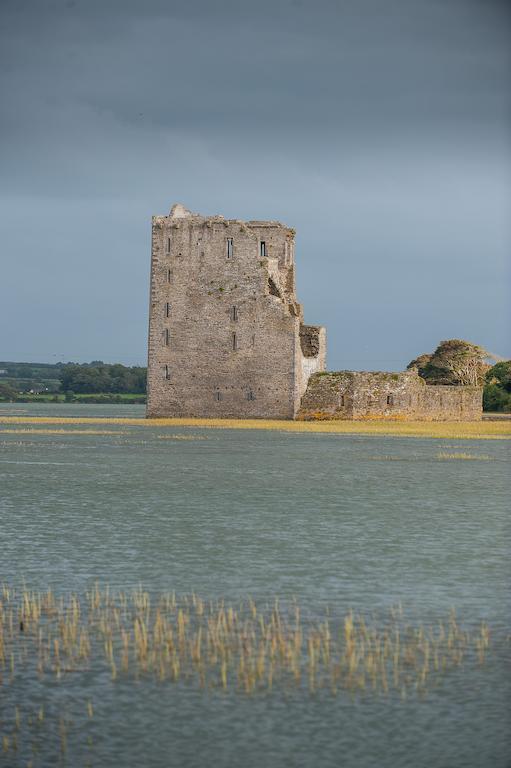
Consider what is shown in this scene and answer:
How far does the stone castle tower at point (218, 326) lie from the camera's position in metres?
78.5

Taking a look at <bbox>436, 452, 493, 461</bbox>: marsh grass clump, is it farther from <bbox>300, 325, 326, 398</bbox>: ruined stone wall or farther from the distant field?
the distant field

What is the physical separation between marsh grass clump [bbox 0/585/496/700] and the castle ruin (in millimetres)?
62409

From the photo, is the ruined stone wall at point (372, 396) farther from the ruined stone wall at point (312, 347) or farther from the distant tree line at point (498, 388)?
the distant tree line at point (498, 388)

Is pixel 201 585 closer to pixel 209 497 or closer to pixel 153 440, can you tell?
pixel 209 497

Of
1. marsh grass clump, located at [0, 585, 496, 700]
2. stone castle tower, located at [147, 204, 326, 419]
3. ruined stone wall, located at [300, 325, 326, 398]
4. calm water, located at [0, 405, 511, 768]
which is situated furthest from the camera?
ruined stone wall, located at [300, 325, 326, 398]

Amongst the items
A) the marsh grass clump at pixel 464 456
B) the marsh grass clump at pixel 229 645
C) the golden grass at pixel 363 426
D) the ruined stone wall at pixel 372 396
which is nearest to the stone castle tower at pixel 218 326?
the ruined stone wall at pixel 372 396

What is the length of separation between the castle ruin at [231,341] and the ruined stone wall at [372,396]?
0.06m

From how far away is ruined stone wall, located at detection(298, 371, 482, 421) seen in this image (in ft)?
264

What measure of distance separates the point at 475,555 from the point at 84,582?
257 inches

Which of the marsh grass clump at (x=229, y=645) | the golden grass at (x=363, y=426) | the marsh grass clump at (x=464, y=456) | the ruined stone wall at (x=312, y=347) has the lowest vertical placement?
the marsh grass clump at (x=229, y=645)

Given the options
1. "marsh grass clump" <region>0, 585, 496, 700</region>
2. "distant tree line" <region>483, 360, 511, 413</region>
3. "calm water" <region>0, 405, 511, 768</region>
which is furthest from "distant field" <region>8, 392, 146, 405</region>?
"marsh grass clump" <region>0, 585, 496, 700</region>

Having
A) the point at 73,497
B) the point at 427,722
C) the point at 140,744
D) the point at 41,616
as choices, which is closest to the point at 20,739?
the point at 140,744

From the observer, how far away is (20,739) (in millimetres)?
10719

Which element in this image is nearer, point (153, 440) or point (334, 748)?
point (334, 748)
